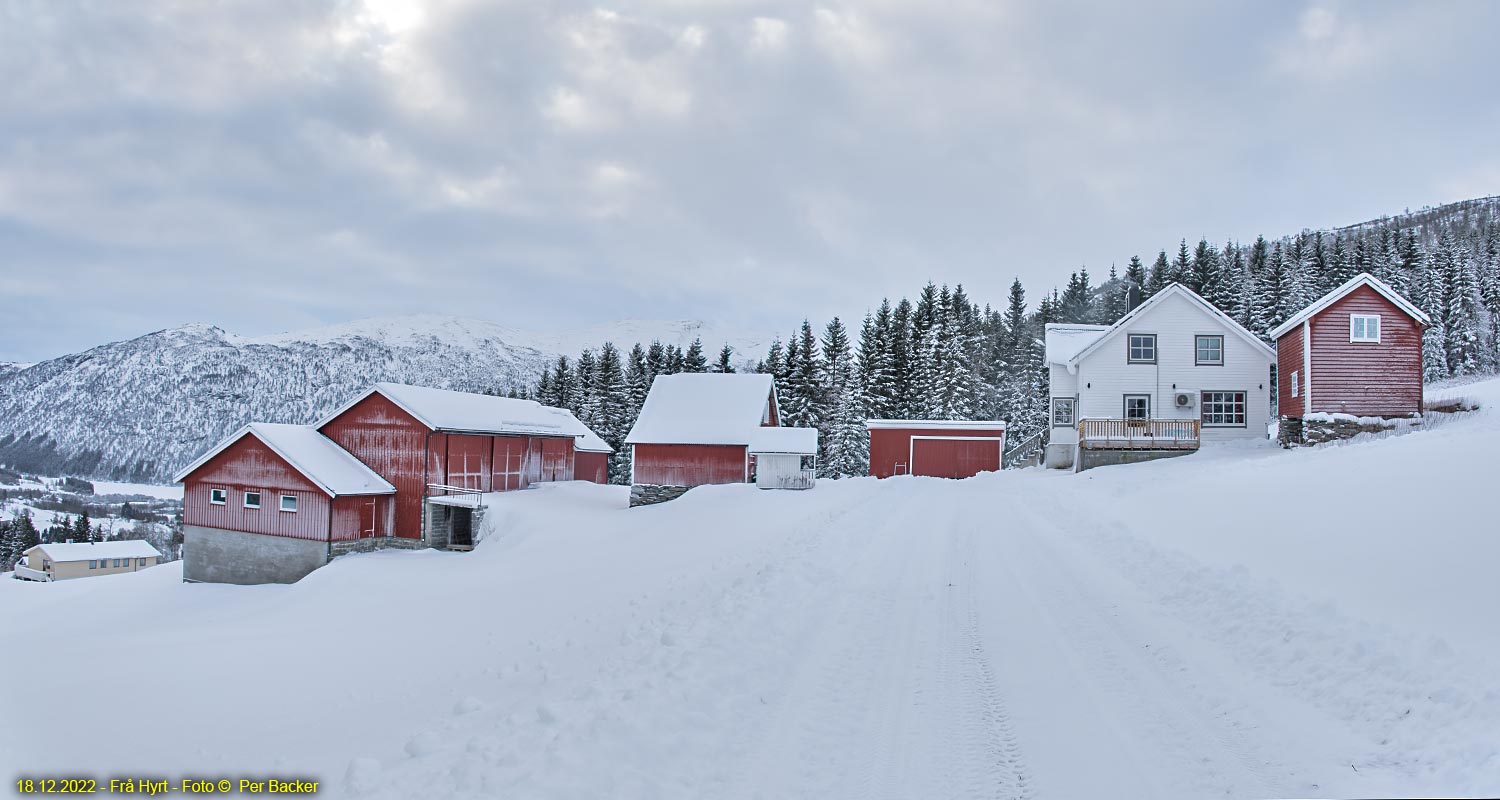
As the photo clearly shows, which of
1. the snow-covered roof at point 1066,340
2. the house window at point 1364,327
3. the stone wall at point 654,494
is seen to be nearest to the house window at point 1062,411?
the snow-covered roof at point 1066,340

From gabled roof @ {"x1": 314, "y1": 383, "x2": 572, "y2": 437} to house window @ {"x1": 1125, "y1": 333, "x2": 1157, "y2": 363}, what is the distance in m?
30.4

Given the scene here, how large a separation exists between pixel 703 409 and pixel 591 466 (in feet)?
48.0

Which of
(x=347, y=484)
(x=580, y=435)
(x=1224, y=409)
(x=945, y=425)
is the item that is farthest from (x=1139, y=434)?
(x=347, y=484)

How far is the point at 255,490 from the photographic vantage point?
100 feet

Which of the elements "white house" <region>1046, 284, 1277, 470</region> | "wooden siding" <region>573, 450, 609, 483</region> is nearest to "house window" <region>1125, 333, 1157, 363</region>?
"white house" <region>1046, 284, 1277, 470</region>

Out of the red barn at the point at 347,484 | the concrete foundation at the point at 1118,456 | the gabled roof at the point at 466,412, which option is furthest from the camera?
the gabled roof at the point at 466,412

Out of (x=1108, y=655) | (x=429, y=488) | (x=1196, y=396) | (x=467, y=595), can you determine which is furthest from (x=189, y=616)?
(x=1196, y=396)

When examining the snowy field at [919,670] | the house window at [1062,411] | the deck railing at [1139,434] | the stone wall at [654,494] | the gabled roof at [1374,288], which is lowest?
the stone wall at [654,494]

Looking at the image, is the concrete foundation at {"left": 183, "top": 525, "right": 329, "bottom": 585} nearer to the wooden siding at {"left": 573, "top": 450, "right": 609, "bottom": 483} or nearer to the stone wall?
→ the stone wall

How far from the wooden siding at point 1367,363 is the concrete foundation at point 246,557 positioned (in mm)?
39792

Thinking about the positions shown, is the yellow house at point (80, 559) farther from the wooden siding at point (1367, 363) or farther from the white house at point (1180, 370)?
the wooden siding at point (1367, 363)

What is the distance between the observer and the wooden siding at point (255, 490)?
2947cm

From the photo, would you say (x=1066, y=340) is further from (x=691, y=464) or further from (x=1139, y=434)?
(x=691, y=464)

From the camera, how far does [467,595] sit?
707 inches
